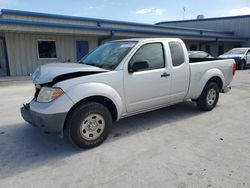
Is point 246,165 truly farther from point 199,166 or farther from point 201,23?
point 201,23

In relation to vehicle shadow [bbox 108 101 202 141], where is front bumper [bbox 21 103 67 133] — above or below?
above

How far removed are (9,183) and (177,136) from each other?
293 cm

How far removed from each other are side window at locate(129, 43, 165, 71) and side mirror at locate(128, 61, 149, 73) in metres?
0.15

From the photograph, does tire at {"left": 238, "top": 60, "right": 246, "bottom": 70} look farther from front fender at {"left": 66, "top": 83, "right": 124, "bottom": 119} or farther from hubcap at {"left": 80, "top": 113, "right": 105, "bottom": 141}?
hubcap at {"left": 80, "top": 113, "right": 105, "bottom": 141}

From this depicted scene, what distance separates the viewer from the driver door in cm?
414

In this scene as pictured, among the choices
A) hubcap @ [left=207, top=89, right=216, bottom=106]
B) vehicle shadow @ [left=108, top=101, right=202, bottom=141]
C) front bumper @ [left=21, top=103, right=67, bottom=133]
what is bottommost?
vehicle shadow @ [left=108, top=101, right=202, bottom=141]

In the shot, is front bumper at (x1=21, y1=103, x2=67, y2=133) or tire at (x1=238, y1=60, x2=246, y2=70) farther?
tire at (x1=238, y1=60, x2=246, y2=70)

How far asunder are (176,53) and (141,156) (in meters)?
2.57

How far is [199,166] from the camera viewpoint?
3.12 m

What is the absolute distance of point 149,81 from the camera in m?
4.34

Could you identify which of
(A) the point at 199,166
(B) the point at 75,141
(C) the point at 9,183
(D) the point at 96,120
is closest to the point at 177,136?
(A) the point at 199,166

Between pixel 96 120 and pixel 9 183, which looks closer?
pixel 9 183

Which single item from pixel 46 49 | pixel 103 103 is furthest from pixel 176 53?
pixel 46 49

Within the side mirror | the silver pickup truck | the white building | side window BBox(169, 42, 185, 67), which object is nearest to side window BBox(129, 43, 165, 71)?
the silver pickup truck
